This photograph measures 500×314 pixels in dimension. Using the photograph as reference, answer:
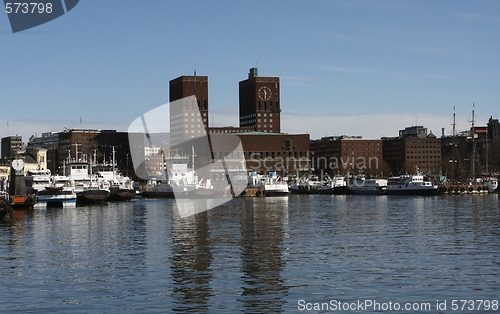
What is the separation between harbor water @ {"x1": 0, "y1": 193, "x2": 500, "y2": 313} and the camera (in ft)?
80.7

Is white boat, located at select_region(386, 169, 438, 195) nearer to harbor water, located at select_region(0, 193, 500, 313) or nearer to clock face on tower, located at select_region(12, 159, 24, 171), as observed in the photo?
clock face on tower, located at select_region(12, 159, 24, 171)

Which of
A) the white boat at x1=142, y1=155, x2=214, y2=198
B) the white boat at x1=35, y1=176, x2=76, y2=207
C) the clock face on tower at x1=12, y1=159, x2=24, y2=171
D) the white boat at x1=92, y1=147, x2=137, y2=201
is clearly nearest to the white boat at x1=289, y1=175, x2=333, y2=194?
the white boat at x1=142, y1=155, x2=214, y2=198

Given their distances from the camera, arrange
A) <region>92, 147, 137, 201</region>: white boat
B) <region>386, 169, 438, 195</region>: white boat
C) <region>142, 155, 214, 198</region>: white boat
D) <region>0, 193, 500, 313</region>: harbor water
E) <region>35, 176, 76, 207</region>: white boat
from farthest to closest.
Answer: <region>386, 169, 438, 195</region>: white boat
<region>142, 155, 214, 198</region>: white boat
<region>92, 147, 137, 201</region>: white boat
<region>35, 176, 76, 207</region>: white boat
<region>0, 193, 500, 313</region>: harbor water

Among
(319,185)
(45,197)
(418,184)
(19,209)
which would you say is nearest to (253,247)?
(19,209)

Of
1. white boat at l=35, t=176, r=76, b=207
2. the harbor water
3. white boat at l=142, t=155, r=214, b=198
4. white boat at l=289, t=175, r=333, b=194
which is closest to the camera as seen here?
the harbor water

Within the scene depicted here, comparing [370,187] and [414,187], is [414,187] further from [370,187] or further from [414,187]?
[370,187]

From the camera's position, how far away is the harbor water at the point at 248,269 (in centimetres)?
2459

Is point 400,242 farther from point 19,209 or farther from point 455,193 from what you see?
point 455,193

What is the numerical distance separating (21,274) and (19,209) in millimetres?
52065

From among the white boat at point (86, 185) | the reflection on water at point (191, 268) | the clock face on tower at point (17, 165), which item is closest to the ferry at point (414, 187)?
the white boat at point (86, 185)

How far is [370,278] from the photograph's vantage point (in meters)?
28.7

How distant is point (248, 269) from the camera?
31266 millimetres

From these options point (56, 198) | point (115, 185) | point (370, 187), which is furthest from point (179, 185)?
point (370, 187)

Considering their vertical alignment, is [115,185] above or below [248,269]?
above
